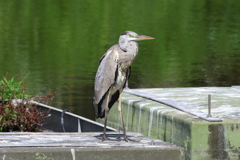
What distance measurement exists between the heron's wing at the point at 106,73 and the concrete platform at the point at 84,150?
0.69 m

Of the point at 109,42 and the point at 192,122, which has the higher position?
the point at 109,42

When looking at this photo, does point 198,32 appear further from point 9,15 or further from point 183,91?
point 183,91

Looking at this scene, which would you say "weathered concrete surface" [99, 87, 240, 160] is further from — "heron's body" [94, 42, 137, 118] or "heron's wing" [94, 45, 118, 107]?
"heron's wing" [94, 45, 118, 107]

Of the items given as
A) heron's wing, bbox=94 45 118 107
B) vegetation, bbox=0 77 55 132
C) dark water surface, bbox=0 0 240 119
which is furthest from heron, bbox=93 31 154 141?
dark water surface, bbox=0 0 240 119

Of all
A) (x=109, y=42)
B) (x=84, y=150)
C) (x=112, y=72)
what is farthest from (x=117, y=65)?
(x=109, y=42)

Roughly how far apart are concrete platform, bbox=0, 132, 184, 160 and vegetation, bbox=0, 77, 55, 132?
1617 mm

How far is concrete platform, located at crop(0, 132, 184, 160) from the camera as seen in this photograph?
7.25 meters

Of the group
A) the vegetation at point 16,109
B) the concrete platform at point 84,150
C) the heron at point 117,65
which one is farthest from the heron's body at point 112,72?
the vegetation at point 16,109

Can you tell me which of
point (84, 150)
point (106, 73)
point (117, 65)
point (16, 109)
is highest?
point (117, 65)

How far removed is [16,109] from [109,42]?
75.5 ft

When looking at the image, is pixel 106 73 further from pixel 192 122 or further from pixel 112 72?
pixel 192 122

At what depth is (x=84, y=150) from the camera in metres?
7.36

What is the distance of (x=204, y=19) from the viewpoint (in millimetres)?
46562

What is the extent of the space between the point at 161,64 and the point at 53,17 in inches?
946
